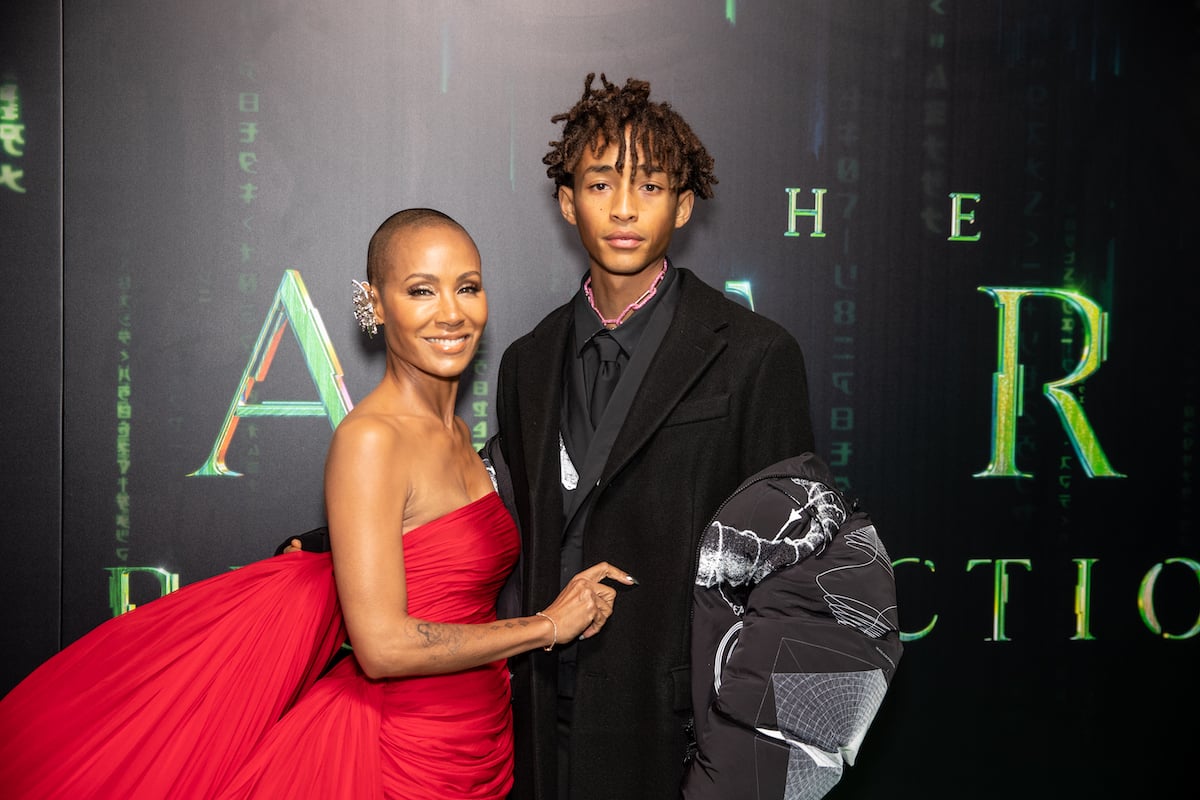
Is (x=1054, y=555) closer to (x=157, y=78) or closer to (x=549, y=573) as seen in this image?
(x=549, y=573)

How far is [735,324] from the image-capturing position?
1949 millimetres

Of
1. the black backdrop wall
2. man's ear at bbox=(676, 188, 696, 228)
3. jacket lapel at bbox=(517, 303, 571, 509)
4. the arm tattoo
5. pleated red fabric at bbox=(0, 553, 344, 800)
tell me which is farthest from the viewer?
the black backdrop wall

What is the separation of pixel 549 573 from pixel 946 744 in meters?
1.69

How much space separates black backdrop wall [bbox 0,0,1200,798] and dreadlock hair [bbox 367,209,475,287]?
0.90m

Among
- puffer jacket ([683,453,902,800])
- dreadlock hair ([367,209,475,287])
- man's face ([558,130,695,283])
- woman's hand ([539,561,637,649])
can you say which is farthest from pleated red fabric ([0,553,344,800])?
man's face ([558,130,695,283])

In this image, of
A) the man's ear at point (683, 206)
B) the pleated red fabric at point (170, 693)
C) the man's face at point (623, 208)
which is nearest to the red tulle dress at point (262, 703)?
the pleated red fabric at point (170, 693)

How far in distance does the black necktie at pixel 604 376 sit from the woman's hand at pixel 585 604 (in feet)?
1.04

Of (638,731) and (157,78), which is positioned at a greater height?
(157,78)

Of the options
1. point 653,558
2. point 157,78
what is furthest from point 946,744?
point 157,78

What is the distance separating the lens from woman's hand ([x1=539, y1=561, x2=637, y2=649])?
1.82 meters

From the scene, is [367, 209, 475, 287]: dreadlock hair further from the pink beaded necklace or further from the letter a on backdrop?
the letter a on backdrop

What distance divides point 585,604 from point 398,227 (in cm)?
81

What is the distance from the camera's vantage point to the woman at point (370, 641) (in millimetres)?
1643

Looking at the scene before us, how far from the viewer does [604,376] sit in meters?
2.03
